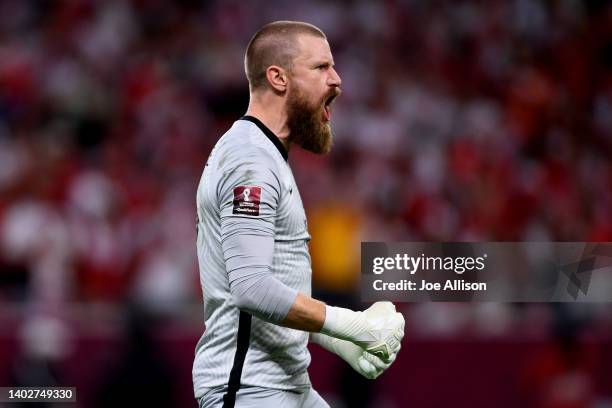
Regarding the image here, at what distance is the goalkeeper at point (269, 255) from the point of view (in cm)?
283

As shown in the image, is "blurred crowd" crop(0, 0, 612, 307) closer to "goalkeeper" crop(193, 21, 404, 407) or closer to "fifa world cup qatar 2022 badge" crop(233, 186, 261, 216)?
"goalkeeper" crop(193, 21, 404, 407)

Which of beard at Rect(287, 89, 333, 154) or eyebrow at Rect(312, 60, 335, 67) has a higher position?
eyebrow at Rect(312, 60, 335, 67)

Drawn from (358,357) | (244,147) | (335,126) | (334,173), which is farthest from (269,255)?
(335,126)

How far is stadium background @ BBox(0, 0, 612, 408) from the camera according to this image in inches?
257

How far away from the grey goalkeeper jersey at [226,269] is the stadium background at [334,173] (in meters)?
2.83

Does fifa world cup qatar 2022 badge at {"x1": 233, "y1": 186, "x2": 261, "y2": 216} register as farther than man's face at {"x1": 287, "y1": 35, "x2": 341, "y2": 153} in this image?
No

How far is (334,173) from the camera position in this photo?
770cm

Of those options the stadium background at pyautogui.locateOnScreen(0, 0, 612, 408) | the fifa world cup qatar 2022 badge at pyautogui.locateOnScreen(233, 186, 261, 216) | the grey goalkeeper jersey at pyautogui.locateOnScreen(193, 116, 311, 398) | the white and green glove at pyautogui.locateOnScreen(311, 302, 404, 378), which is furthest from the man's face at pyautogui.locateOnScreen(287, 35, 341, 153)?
the stadium background at pyautogui.locateOnScreen(0, 0, 612, 408)

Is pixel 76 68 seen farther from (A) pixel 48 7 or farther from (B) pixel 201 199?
(B) pixel 201 199

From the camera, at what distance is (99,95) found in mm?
8977

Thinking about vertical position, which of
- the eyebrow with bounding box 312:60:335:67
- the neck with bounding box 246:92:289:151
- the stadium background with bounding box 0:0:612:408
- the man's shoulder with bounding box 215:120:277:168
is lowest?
the stadium background with bounding box 0:0:612:408

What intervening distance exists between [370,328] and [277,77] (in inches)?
28.8

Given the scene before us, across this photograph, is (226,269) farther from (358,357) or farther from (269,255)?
(358,357)

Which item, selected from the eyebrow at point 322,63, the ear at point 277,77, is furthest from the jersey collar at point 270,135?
the eyebrow at point 322,63
